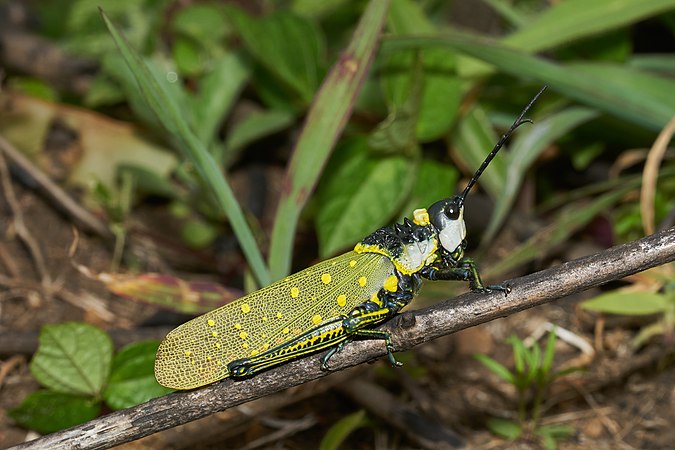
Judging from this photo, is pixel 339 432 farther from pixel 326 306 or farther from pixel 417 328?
pixel 417 328

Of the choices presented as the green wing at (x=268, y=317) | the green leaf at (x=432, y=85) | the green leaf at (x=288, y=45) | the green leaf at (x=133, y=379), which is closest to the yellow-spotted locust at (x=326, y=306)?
the green wing at (x=268, y=317)

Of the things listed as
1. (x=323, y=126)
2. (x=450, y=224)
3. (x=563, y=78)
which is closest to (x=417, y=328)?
(x=450, y=224)

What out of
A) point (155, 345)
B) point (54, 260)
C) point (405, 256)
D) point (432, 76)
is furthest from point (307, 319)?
point (54, 260)

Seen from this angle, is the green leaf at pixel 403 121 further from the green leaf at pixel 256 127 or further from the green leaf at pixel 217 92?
the green leaf at pixel 217 92

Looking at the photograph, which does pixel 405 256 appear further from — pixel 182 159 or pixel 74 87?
pixel 74 87

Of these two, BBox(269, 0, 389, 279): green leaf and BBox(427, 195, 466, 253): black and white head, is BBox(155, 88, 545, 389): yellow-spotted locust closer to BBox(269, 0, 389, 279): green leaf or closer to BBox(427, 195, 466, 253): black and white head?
BBox(427, 195, 466, 253): black and white head

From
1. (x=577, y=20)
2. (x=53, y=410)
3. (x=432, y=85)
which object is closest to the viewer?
(x=53, y=410)

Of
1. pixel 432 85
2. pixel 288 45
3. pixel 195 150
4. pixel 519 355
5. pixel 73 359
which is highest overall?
pixel 288 45
